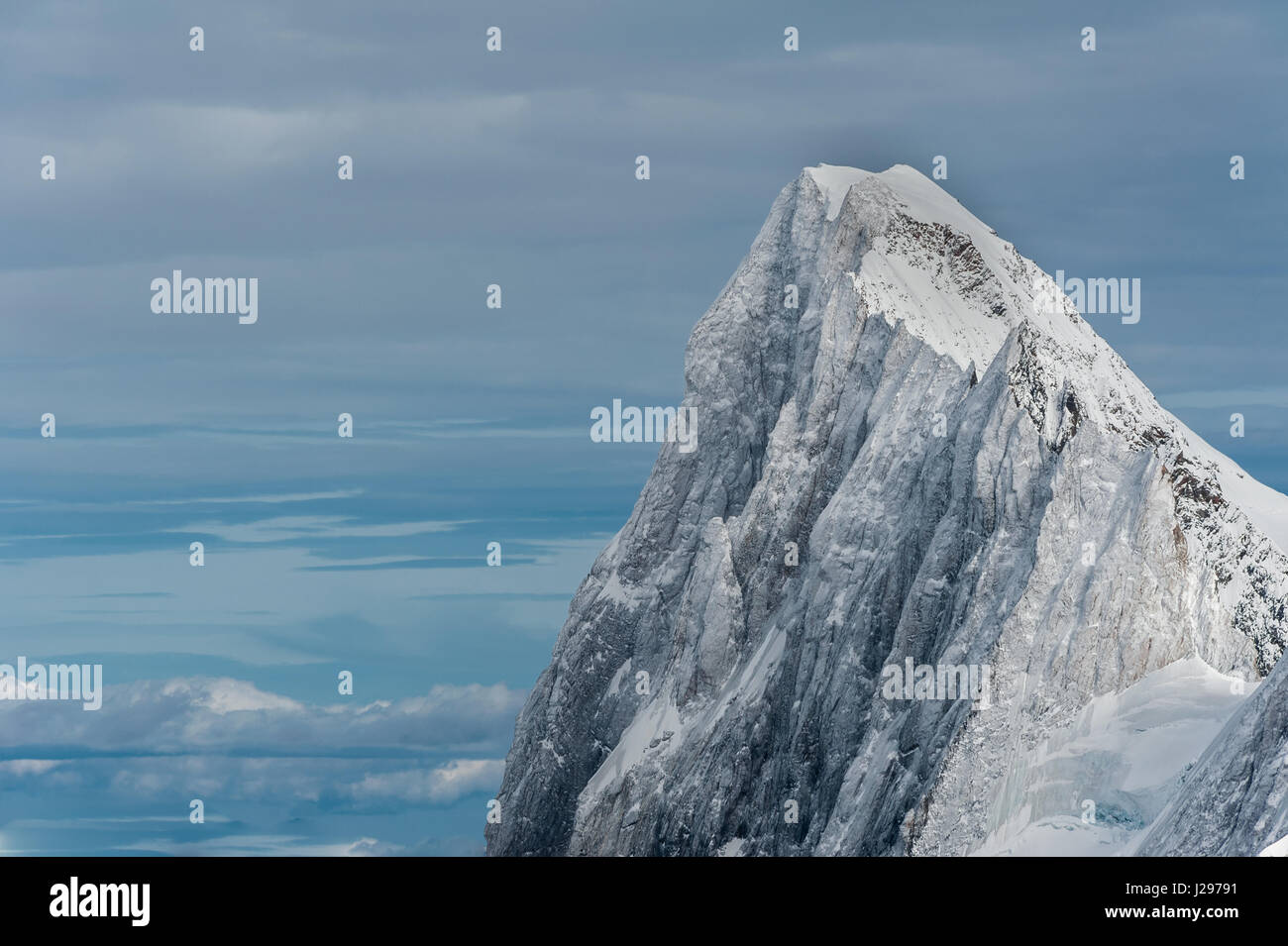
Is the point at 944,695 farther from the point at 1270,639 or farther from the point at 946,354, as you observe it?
the point at 946,354

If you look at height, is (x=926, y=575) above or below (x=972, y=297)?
below

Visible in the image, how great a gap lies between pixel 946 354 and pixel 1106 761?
6325cm

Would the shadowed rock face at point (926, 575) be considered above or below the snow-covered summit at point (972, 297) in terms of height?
below

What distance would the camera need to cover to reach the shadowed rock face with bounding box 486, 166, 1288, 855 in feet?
396

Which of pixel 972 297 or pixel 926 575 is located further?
pixel 972 297

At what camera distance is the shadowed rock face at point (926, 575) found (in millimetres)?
120750

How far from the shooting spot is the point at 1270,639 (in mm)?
137125

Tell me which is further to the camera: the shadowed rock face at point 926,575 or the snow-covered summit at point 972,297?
the snow-covered summit at point 972,297

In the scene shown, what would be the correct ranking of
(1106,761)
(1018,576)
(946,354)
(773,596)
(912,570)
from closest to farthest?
(1106,761) → (1018,576) → (912,570) → (946,354) → (773,596)

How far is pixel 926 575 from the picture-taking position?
14838cm

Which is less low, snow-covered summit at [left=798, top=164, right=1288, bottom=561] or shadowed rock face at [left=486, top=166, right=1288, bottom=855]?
snow-covered summit at [left=798, top=164, right=1288, bottom=561]

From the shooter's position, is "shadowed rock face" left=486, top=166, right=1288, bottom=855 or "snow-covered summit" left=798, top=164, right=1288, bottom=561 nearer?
"shadowed rock face" left=486, top=166, right=1288, bottom=855
